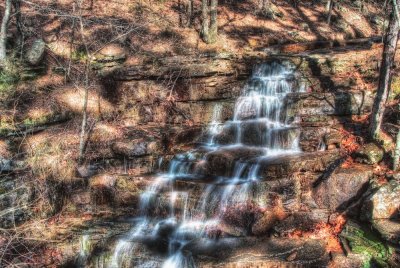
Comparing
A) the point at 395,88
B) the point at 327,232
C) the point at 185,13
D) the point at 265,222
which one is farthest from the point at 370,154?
the point at 185,13

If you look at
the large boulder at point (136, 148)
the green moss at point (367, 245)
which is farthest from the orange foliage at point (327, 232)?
the large boulder at point (136, 148)

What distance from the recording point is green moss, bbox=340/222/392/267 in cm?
746

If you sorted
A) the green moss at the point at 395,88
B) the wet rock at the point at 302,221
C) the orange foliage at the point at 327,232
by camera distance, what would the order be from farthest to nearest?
the green moss at the point at 395,88 < the wet rock at the point at 302,221 < the orange foliage at the point at 327,232

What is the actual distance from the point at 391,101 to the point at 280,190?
584 centimetres

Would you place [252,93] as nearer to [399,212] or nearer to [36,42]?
[399,212]

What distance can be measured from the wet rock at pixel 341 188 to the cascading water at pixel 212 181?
1767 mm

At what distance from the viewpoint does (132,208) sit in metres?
10.4

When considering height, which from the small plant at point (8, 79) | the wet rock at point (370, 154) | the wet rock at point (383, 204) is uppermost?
the small plant at point (8, 79)

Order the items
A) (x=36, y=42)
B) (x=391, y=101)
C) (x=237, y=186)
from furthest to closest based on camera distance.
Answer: (x=36, y=42) → (x=391, y=101) → (x=237, y=186)

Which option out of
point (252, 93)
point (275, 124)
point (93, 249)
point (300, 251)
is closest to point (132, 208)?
point (93, 249)

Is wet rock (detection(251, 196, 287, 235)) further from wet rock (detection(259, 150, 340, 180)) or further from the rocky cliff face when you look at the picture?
wet rock (detection(259, 150, 340, 180))

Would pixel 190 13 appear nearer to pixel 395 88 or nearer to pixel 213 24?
pixel 213 24

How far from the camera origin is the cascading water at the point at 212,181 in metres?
9.00

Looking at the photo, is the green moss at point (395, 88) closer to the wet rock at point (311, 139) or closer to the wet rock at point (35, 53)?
the wet rock at point (311, 139)
